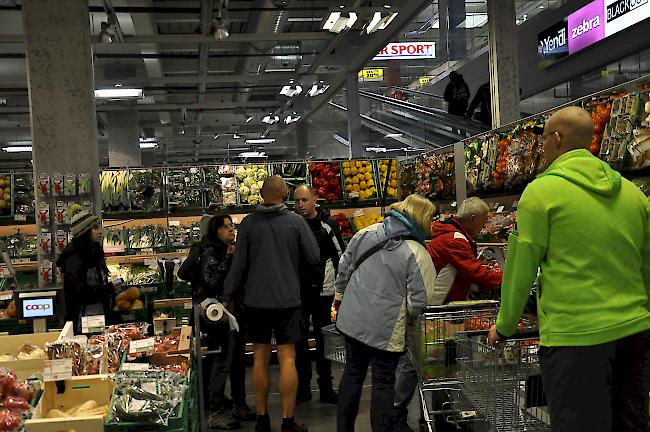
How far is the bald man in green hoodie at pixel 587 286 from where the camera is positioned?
263 centimetres

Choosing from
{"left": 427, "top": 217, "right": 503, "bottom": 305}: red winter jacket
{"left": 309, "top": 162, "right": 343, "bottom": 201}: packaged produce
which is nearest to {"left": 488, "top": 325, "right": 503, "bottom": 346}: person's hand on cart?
{"left": 427, "top": 217, "right": 503, "bottom": 305}: red winter jacket

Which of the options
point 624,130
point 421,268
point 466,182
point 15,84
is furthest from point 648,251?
point 15,84

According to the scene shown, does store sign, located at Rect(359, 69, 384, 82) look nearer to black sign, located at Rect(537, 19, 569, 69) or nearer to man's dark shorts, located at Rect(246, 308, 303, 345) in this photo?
black sign, located at Rect(537, 19, 569, 69)

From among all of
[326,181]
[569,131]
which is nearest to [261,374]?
[569,131]

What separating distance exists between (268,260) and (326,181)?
4.87 metres

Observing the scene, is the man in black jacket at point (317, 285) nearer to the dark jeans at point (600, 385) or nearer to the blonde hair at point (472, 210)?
the blonde hair at point (472, 210)

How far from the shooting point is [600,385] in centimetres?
264

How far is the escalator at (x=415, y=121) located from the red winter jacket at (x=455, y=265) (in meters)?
8.89

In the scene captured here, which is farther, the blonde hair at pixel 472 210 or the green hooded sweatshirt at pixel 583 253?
the blonde hair at pixel 472 210

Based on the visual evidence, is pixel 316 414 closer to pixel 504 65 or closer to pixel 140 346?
pixel 140 346

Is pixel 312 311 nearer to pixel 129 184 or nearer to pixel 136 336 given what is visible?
pixel 136 336

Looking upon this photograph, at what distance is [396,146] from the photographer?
17.9 m

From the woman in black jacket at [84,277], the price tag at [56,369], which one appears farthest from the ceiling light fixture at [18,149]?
the price tag at [56,369]

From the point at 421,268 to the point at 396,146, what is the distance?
45.6ft
